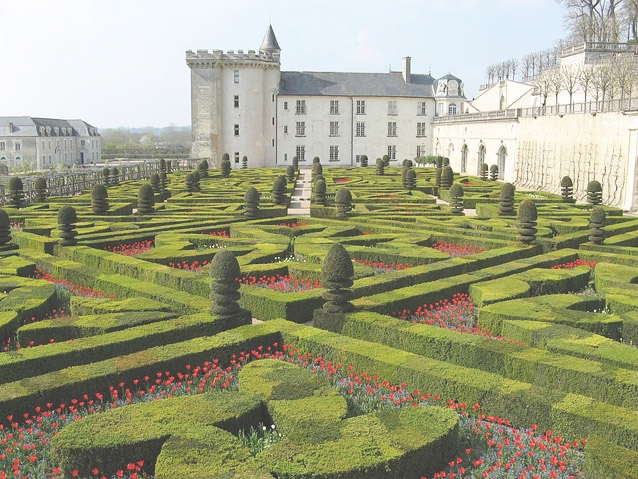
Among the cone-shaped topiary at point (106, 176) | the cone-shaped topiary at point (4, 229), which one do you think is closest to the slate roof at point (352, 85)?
the cone-shaped topiary at point (106, 176)

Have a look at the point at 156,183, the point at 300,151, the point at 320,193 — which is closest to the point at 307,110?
the point at 300,151

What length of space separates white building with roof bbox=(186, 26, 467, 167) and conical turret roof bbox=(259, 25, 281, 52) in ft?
0.29

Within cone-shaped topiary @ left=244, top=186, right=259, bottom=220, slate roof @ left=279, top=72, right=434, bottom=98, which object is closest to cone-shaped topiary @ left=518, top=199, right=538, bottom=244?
cone-shaped topiary @ left=244, top=186, right=259, bottom=220

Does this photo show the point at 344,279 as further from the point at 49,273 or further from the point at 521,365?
the point at 49,273

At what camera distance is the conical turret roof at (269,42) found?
58.0 m

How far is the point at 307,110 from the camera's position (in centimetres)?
5844

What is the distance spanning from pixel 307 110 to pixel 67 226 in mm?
44514

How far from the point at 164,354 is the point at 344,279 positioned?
317 centimetres

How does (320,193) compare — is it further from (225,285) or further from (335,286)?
(225,285)

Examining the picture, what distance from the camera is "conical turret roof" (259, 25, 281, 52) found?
5797 cm

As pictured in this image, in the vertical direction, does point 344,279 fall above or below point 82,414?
above

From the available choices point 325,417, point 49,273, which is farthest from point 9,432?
point 49,273

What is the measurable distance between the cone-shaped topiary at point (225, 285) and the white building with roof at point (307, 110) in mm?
45693

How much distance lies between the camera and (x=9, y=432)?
6715 mm
